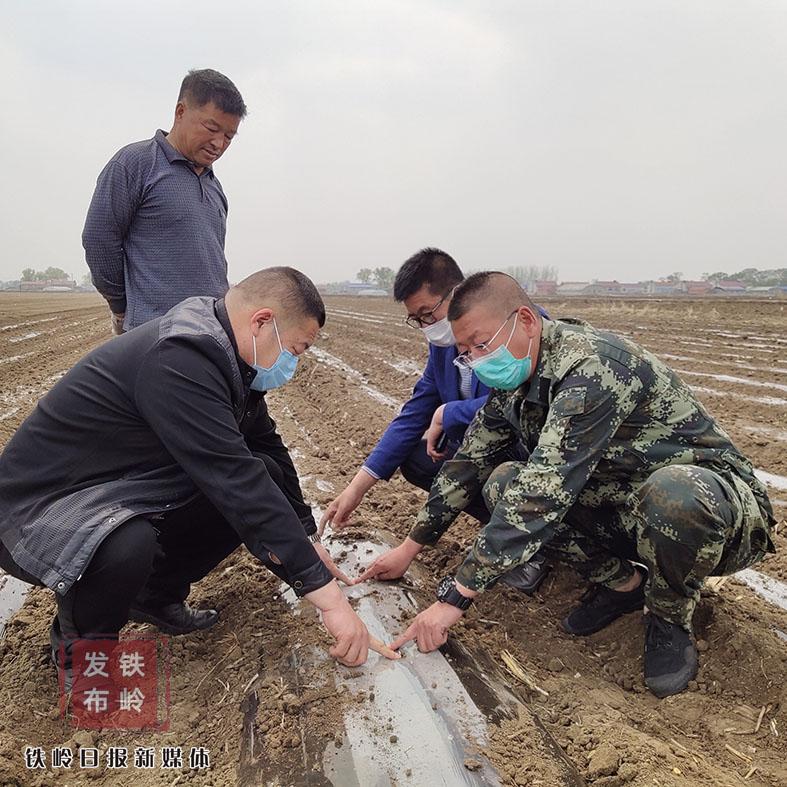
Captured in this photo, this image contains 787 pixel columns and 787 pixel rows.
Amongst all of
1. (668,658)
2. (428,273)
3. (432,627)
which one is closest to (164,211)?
(428,273)

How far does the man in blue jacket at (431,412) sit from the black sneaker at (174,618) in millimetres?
705

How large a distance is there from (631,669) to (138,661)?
2026mm

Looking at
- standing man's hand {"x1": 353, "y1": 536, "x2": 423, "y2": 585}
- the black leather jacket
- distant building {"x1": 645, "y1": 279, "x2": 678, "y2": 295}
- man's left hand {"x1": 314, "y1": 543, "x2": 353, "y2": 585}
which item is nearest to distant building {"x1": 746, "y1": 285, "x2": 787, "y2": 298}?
distant building {"x1": 645, "y1": 279, "x2": 678, "y2": 295}

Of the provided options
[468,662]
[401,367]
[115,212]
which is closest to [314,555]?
[468,662]

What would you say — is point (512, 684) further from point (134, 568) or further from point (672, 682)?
Result: point (134, 568)

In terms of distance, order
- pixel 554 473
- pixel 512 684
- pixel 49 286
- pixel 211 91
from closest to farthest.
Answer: pixel 554 473, pixel 512 684, pixel 211 91, pixel 49 286

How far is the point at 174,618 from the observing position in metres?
2.65

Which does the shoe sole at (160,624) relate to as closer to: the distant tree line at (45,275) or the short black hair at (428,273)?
the short black hair at (428,273)

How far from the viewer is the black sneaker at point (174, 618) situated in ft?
8.61

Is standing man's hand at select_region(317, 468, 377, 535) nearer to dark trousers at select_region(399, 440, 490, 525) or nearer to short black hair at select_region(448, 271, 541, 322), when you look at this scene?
dark trousers at select_region(399, 440, 490, 525)

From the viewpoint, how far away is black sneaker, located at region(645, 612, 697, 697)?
8.09 ft

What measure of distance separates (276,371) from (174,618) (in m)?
1.19

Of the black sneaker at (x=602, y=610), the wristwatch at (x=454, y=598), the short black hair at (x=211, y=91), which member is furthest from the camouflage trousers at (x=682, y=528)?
the short black hair at (x=211, y=91)

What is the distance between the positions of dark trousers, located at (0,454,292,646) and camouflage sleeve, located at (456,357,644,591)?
983 millimetres
